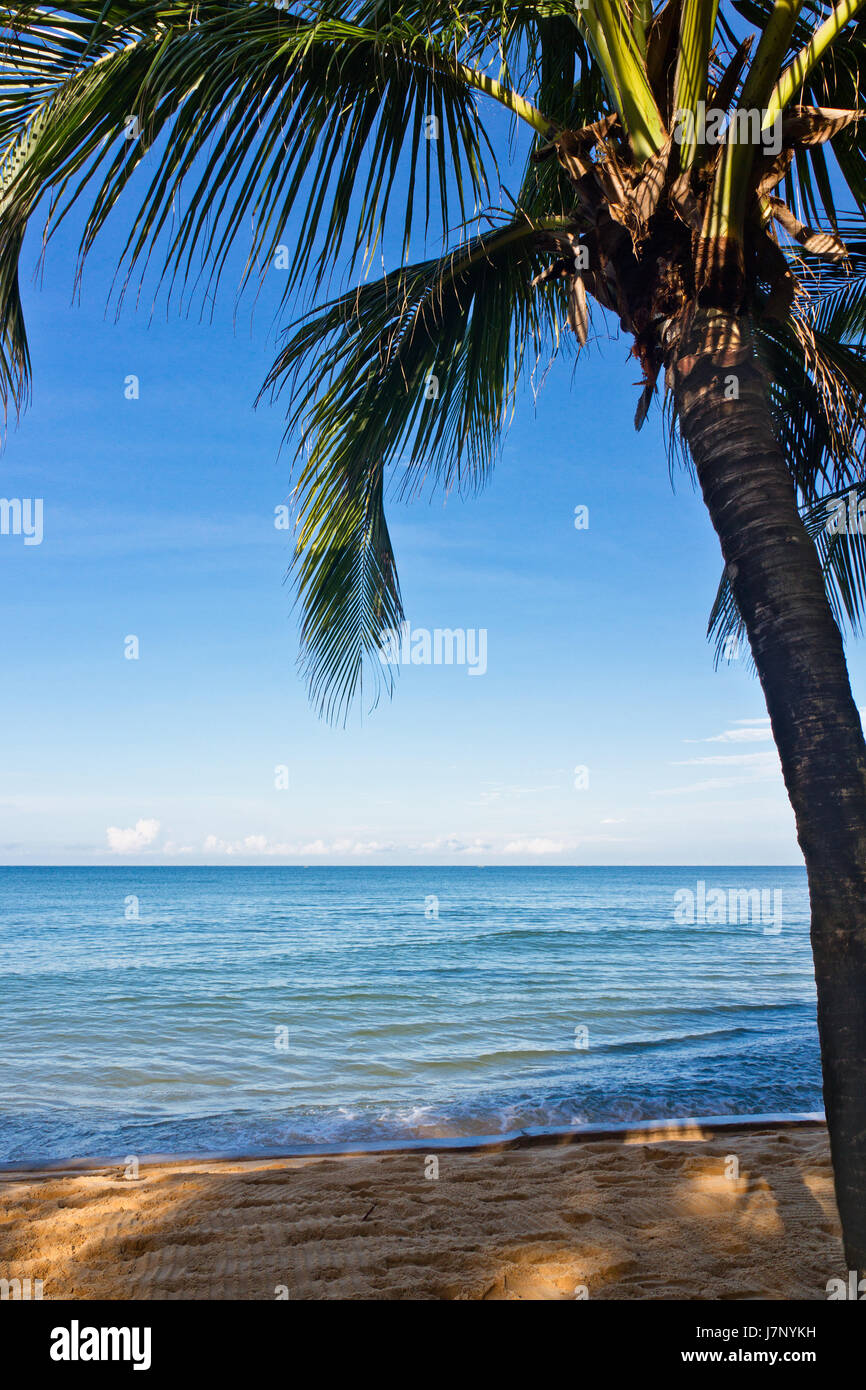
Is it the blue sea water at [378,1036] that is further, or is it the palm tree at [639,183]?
Result: the blue sea water at [378,1036]

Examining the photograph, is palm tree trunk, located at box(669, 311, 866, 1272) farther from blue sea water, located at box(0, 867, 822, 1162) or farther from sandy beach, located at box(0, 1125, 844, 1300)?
blue sea water, located at box(0, 867, 822, 1162)

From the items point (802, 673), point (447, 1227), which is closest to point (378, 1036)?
point (447, 1227)

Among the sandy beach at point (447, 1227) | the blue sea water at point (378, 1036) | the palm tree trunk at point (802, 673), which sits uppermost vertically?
the palm tree trunk at point (802, 673)

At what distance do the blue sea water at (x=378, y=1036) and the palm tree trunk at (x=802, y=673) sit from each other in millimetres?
4524

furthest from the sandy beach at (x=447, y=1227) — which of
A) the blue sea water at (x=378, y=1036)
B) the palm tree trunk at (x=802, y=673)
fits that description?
the blue sea water at (x=378, y=1036)

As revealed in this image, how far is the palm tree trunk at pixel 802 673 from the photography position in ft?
6.73

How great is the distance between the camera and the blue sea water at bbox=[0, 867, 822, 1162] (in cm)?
668

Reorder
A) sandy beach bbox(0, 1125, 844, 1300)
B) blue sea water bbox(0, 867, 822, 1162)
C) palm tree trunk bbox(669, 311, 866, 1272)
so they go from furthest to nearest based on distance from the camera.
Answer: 1. blue sea water bbox(0, 867, 822, 1162)
2. sandy beach bbox(0, 1125, 844, 1300)
3. palm tree trunk bbox(669, 311, 866, 1272)

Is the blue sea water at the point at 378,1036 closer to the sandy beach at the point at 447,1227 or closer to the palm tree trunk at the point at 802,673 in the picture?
the sandy beach at the point at 447,1227

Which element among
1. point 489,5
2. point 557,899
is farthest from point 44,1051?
point 557,899

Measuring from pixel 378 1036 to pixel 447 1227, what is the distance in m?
7.21

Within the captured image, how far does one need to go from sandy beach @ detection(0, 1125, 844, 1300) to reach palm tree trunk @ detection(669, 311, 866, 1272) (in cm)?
134

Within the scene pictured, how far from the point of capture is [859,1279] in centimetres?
203

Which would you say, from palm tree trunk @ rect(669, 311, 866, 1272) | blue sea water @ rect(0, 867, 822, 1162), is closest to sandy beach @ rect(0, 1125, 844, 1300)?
palm tree trunk @ rect(669, 311, 866, 1272)
